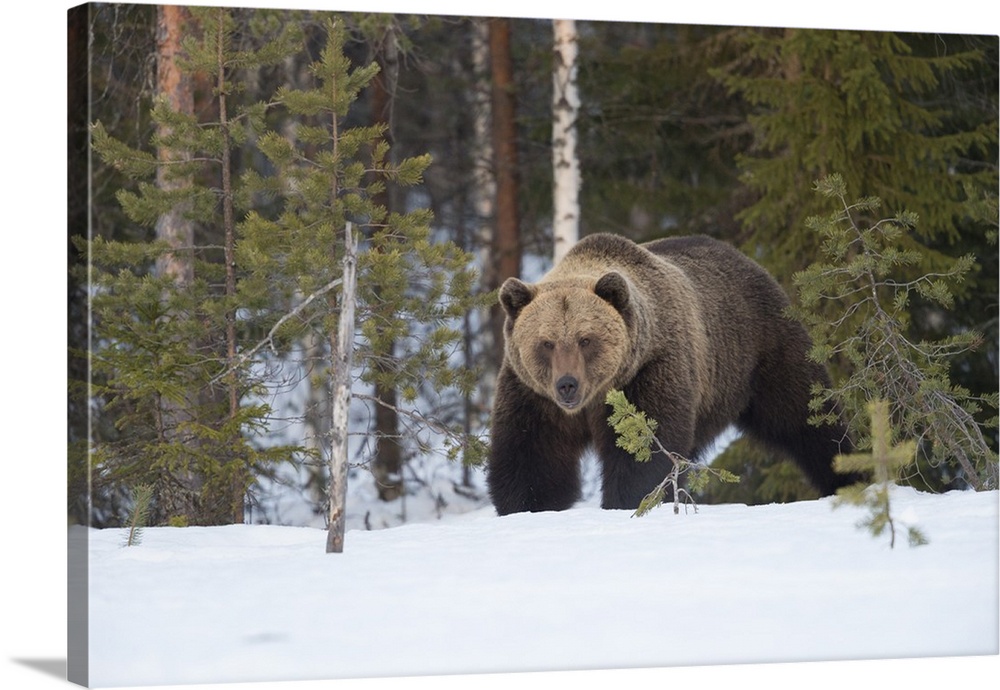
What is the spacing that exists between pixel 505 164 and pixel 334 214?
472 cm

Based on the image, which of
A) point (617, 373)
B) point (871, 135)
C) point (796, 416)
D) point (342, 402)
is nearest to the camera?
point (342, 402)

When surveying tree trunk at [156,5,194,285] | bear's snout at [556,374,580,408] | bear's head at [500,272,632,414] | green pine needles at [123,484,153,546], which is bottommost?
green pine needles at [123,484,153,546]

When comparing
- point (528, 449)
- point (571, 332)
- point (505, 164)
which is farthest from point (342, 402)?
point (505, 164)

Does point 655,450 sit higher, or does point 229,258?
point 229,258

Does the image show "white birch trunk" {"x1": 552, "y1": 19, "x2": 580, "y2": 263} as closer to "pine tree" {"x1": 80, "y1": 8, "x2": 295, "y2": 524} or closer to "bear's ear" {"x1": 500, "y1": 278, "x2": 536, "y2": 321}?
"bear's ear" {"x1": 500, "y1": 278, "x2": 536, "y2": 321}

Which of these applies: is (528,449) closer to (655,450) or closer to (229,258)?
(655,450)

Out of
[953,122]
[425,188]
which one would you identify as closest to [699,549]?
[953,122]

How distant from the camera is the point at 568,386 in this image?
692 centimetres

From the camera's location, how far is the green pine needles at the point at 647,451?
664 cm

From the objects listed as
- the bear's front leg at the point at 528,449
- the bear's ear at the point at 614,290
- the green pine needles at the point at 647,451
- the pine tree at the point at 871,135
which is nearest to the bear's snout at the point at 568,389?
the green pine needles at the point at 647,451

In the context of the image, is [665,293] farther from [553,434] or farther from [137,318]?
[137,318]

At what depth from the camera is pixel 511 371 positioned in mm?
7512

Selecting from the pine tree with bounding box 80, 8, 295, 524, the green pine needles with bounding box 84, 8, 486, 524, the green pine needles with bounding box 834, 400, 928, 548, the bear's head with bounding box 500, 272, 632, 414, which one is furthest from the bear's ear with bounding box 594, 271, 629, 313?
the pine tree with bounding box 80, 8, 295, 524

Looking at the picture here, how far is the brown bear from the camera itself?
7.19 m
